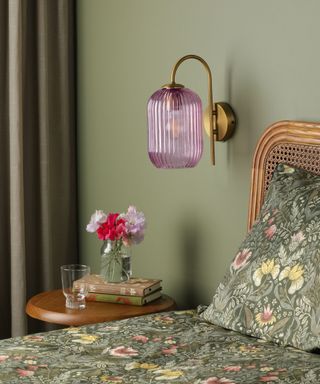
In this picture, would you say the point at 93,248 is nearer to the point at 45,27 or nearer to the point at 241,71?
the point at 45,27

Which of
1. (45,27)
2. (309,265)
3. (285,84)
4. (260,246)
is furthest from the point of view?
(45,27)

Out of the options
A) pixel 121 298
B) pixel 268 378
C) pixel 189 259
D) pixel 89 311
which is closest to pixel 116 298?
pixel 121 298

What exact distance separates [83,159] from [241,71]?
105 cm

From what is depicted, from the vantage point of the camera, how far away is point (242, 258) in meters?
2.43

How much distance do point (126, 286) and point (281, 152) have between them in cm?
69

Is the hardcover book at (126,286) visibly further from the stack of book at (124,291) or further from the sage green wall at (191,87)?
the sage green wall at (191,87)

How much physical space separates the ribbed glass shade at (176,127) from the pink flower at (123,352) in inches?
30.8

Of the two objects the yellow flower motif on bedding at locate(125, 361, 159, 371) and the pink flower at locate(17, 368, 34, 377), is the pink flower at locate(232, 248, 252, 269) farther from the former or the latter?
the pink flower at locate(17, 368, 34, 377)

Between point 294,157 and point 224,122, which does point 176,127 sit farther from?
point 294,157

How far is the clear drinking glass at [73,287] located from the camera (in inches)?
114

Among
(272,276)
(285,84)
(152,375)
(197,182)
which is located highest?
(285,84)

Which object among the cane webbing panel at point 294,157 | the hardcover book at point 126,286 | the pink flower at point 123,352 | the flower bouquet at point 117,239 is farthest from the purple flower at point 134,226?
the pink flower at point 123,352

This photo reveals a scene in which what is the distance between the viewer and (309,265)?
220 centimetres

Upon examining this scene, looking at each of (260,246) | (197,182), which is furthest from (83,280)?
(260,246)
